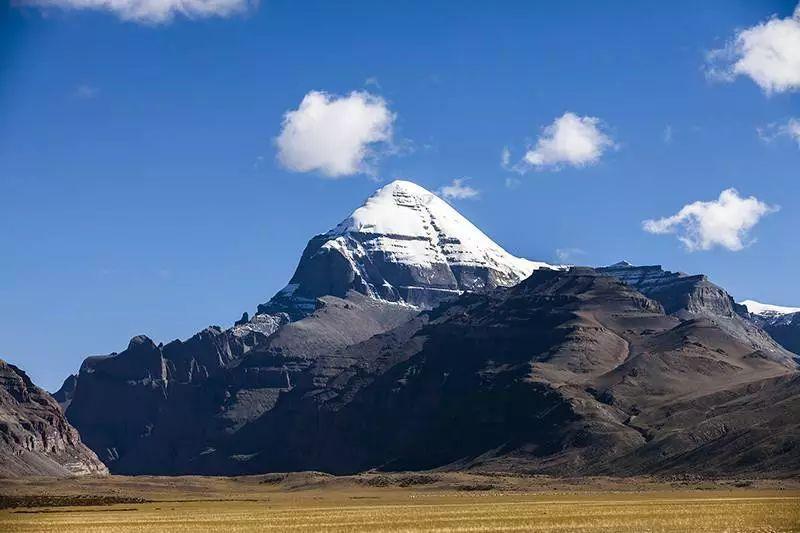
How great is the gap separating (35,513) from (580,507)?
222ft

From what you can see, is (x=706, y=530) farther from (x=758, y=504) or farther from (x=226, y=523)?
(x=226, y=523)

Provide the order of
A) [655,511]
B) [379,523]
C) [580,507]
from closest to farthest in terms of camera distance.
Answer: [379,523] → [655,511] → [580,507]

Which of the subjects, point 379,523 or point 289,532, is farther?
point 379,523

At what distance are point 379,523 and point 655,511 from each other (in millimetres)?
26652

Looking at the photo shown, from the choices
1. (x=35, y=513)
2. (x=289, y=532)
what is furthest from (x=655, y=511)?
(x=35, y=513)

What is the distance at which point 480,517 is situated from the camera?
121 m

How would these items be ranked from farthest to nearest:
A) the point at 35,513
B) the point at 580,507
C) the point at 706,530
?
the point at 35,513
the point at 580,507
the point at 706,530

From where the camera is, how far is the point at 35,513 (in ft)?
529

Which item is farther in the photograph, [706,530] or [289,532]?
[289,532]

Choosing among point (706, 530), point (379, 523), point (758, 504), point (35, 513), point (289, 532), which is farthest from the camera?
point (35, 513)

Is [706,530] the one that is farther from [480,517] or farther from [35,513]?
[35,513]

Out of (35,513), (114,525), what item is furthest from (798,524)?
(35,513)

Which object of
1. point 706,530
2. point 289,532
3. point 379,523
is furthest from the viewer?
point 379,523

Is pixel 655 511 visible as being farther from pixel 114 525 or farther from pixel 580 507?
pixel 114 525
